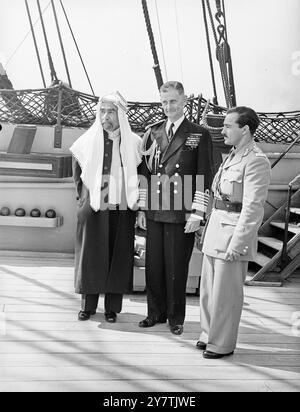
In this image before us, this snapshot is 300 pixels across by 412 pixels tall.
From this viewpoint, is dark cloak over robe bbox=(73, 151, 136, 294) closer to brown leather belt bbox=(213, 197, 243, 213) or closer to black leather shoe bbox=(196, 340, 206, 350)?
black leather shoe bbox=(196, 340, 206, 350)

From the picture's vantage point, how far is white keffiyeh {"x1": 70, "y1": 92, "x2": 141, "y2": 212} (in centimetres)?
349

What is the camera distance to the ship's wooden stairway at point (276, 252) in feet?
16.3

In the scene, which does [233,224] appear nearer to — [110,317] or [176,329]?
[176,329]

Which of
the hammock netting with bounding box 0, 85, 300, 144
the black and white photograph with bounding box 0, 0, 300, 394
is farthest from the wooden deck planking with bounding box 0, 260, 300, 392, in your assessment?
the hammock netting with bounding box 0, 85, 300, 144

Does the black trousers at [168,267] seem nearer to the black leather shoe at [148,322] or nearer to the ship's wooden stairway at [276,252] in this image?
the black leather shoe at [148,322]

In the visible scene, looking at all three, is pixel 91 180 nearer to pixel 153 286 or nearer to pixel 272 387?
pixel 153 286

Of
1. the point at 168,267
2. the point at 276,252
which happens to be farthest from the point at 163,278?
the point at 276,252

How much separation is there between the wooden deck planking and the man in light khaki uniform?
0.23 m

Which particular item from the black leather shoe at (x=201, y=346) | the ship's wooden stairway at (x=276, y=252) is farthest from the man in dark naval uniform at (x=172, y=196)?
the ship's wooden stairway at (x=276, y=252)

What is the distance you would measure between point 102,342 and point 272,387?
1.05 metres

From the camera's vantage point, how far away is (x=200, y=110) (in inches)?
245

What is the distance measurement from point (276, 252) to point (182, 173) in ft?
8.70

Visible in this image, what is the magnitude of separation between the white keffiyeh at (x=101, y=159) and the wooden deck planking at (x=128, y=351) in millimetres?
824

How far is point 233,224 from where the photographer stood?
2.90 meters
